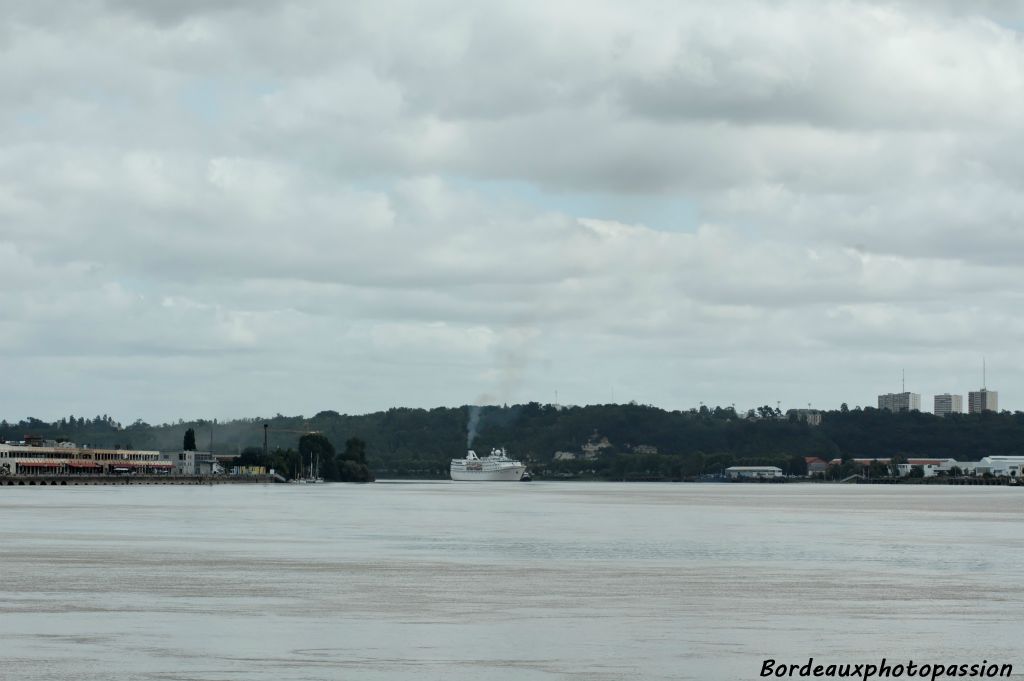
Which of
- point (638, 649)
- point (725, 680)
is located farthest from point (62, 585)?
point (725, 680)

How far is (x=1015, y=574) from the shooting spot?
63.7 meters

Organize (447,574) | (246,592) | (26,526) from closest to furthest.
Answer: (246,592) < (447,574) < (26,526)

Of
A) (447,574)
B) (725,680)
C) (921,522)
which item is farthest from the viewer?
(921,522)

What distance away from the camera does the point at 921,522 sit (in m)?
122

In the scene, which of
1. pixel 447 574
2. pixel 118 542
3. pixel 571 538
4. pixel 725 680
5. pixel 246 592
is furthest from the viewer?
pixel 571 538

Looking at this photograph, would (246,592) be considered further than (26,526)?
No

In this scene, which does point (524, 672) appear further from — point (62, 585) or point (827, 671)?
point (62, 585)

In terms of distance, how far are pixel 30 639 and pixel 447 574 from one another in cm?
2366

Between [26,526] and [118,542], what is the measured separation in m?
22.2

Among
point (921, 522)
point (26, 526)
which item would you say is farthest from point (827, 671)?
point (921, 522)

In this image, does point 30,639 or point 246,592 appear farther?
Answer: point 246,592

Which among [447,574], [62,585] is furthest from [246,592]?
[447,574]

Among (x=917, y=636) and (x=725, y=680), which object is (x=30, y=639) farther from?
(x=917, y=636)

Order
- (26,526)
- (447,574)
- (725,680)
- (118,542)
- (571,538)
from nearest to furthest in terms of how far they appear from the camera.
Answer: (725,680)
(447,574)
(118,542)
(571,538)
(26,526)
